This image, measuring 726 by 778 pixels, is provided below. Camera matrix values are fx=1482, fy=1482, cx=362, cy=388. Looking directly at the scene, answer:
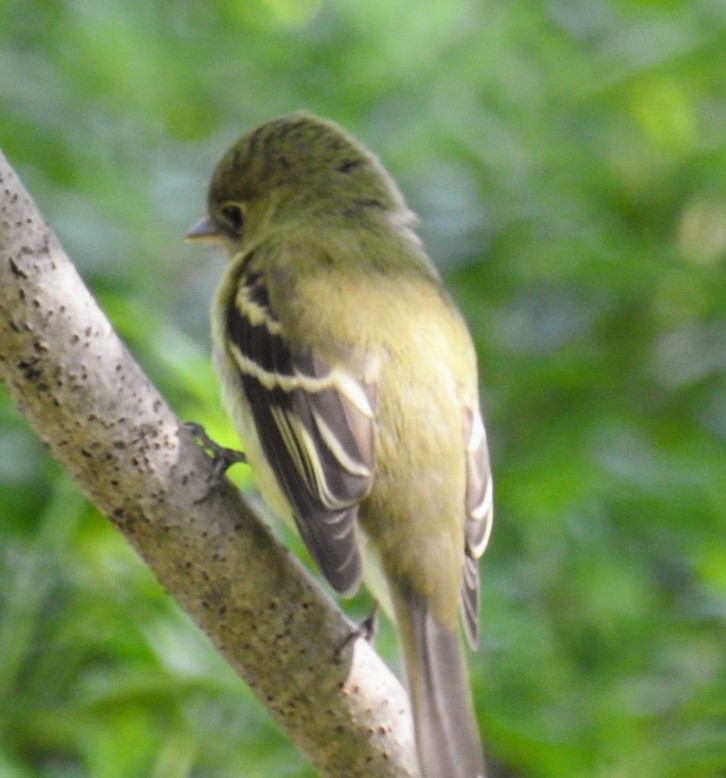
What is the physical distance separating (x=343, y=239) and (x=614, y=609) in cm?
139

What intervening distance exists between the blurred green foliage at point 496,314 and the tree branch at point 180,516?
59 centimetres

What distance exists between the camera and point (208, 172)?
→ 19.5 ft

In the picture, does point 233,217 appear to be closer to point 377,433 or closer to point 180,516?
point 377,433

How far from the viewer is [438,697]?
2.99 metres

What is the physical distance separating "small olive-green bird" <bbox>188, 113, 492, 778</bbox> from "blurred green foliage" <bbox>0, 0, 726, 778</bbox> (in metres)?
0.26

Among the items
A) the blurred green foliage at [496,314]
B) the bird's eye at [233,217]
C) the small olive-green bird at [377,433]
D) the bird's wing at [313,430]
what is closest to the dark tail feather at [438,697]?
the small olive-green bird at [377,433]

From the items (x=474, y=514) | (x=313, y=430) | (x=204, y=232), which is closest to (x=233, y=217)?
(x=204, y=232)

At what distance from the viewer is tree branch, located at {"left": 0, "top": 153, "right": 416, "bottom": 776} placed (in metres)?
2.46

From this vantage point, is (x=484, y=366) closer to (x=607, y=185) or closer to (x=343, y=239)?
(x=607, y=185)

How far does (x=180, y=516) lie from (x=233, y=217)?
1948mm

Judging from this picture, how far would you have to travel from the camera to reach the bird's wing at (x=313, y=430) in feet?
10.3

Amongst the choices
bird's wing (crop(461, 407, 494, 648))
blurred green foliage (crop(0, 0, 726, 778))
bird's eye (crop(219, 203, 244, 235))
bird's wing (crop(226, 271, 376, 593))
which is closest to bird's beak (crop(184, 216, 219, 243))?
bird's eye (crop(219, 203, 244, 235))

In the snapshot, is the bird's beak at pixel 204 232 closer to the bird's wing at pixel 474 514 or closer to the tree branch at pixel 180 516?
the bird's wing at pixel 474 514

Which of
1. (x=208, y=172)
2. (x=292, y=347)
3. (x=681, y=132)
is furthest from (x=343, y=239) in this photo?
(x=681, y=132)
